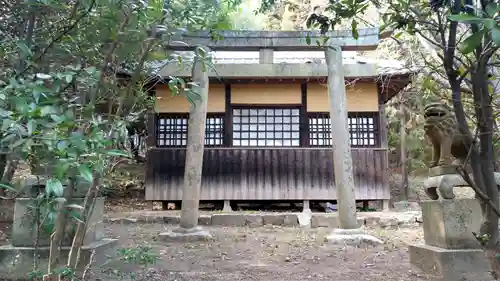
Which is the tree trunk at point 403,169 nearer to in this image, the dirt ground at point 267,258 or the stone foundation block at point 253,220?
the dirt ground at point 267,258

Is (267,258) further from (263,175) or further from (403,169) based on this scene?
(403,169)

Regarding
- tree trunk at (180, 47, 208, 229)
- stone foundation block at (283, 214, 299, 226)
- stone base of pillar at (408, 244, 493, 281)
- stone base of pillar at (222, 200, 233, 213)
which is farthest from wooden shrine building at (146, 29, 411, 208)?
stone base of pillar at (408, 244, 493, 281)

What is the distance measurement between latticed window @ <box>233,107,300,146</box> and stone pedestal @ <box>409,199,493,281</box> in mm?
6829

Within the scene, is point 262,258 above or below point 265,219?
below

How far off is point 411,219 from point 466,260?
216 inches

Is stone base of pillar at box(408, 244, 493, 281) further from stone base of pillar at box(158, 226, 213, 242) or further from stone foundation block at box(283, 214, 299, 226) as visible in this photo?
stone foundation block at box(283, 214, 299, 226)

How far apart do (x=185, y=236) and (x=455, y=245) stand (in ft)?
14.7

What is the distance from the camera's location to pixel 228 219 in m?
9.76

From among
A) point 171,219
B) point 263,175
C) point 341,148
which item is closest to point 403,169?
point 263,175

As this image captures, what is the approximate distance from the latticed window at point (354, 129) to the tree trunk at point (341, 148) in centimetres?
384

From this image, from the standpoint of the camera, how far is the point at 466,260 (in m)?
4.56

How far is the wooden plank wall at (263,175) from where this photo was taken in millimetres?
11312

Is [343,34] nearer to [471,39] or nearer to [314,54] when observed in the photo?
[314,54]

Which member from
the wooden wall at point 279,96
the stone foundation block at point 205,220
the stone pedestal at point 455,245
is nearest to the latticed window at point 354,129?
the wooden wall at point 279,96
